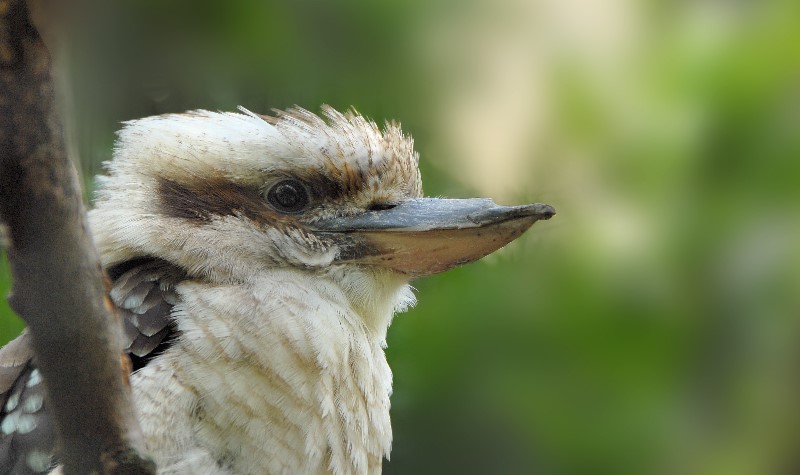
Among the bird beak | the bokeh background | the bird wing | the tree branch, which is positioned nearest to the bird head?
the bird beak

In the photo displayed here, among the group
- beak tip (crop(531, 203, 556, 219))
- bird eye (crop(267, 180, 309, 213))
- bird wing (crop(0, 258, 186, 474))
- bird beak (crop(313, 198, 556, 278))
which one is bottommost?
bird wing (crop(0, 258, 186, 474))

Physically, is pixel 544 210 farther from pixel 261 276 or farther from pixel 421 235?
pixel 261 276

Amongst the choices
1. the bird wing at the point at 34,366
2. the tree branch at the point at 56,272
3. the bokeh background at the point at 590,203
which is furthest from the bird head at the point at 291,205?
the tree branch at the point at 56,272

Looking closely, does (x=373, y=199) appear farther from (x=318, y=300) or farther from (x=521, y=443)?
(x=521, y=443)

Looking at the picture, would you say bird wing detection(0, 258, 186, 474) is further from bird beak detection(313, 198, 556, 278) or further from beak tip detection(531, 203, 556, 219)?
beak tip detection(531, 203, 556, 219)

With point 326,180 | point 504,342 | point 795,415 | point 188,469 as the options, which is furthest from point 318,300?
point 795,415

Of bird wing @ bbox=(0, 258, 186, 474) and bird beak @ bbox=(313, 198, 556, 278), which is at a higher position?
bird beak @ bbox=(313, 198, 556, 278)

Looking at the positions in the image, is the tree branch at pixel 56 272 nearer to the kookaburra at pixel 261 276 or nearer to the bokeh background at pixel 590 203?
the kookaburra at pixel 261 276
